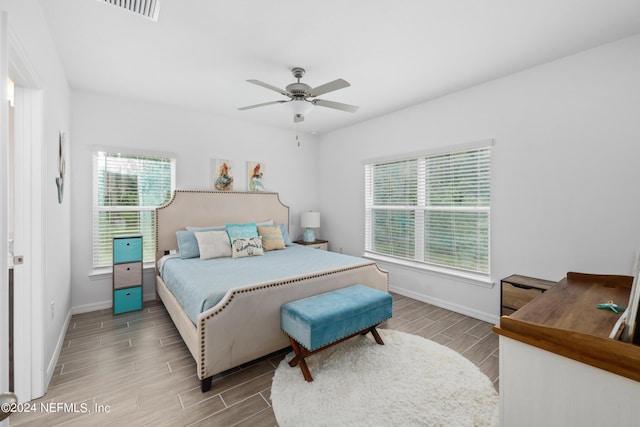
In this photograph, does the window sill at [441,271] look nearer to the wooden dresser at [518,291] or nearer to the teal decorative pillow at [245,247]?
the wooden dresser at [518,291]

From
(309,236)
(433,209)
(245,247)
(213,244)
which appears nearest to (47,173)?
(213,244)

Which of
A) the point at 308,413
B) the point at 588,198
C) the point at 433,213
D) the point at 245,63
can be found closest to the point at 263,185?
the point at 245,63

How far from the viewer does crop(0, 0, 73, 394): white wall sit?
1.70m

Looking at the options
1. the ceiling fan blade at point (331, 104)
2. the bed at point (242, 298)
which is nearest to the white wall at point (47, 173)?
the bed at point (242, 298)

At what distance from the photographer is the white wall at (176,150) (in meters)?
3.40

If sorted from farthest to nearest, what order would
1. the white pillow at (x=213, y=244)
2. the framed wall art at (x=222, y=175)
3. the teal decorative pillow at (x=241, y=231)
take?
the framed wall art at (x=222, y=175), the teal decorative pillow at (x=241, y=231), the white pillow at (x=213, y=244)

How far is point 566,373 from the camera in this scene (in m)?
1.07

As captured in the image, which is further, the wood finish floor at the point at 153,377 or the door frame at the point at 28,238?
the door frame at the point at 28,238

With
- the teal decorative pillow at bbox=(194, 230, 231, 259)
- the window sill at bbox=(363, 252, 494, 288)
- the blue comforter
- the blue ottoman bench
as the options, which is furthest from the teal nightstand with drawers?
the window sill at bbox=(363, 252, 494, 288)

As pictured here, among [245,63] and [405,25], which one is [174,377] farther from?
[405,25]

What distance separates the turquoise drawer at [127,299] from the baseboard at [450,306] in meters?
3.38

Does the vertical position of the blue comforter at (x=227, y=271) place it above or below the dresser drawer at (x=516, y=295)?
above

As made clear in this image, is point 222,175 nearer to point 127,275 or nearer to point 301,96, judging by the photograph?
point 127,275

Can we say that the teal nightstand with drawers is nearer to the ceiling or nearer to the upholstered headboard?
the upholstered headboard
